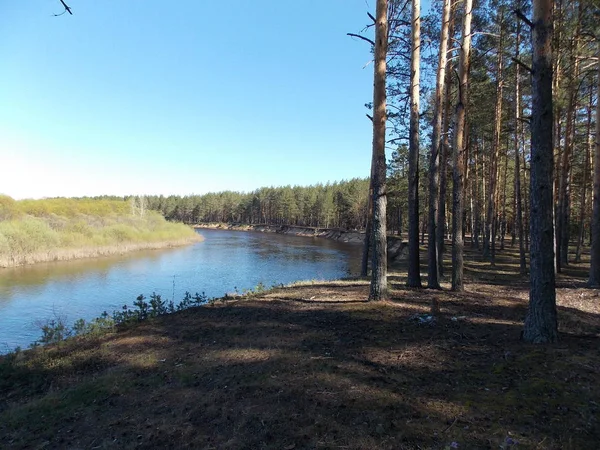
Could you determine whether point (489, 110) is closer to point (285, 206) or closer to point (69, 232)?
point (69, 232)

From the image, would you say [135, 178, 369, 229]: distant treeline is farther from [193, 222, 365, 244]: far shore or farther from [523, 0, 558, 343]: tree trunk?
[523, 0, 558, 343]: tree trunk

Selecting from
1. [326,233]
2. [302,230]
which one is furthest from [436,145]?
[302,230]

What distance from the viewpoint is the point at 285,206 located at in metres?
86.6

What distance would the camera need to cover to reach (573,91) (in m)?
12.7

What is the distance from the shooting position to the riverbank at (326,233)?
1169 inches

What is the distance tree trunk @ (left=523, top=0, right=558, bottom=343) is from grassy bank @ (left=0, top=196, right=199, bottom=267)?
3194 cm

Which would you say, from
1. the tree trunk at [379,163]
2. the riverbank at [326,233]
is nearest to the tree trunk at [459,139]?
the tree trunk at [379,163]

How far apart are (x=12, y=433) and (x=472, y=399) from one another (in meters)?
4.85

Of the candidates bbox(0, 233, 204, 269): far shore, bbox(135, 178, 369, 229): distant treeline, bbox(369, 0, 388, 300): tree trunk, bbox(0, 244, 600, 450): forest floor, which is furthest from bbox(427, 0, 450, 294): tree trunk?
bbox(135, 178, 369, 229): distant treeline

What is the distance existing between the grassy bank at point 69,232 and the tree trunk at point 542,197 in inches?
1257

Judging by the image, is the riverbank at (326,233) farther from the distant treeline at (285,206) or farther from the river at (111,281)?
the river at (111,281)

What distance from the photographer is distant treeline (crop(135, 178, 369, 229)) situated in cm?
6838

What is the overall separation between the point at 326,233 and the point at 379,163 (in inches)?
2483

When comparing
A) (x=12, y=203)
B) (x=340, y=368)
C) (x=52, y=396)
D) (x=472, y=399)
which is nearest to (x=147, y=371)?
(x=52, y=396)
